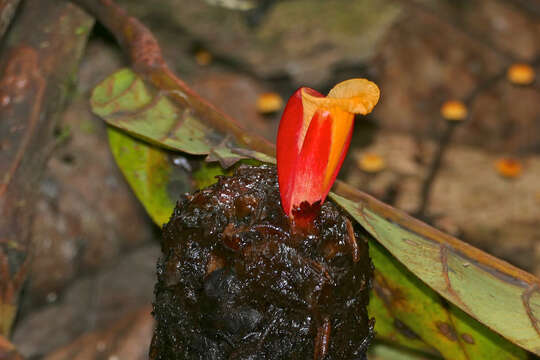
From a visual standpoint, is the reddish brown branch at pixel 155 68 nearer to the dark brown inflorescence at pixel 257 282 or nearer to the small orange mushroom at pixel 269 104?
the dark brown inflorescence at pixel 257 282

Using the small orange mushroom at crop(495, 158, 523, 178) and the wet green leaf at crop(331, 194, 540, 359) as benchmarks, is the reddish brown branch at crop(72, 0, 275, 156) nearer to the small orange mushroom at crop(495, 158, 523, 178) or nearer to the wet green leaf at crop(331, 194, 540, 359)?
the wet green leaf at crop(331, 194, 540, 359)

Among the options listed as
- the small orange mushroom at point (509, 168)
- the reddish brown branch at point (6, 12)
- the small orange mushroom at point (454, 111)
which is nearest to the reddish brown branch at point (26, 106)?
the reddish brown branch at point (6, 12)

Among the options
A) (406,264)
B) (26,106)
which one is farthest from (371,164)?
(406,264)

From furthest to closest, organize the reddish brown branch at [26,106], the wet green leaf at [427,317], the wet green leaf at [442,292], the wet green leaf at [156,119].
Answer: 1. the reddish brown branch at [26,106]
2. the wet green leaf at [156,119]
3. the wet green leaf at [427,317]
4. the wet green leaf at [442,292]

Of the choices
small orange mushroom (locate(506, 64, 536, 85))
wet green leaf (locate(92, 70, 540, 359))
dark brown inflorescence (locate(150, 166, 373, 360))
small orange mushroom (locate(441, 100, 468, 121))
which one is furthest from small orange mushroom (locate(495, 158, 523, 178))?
dark brown inflorescence (locate(150, 166, 373, 360))

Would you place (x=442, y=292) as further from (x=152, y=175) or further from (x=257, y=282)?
(x=152, y=175)

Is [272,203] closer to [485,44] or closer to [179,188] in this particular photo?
[179,188]

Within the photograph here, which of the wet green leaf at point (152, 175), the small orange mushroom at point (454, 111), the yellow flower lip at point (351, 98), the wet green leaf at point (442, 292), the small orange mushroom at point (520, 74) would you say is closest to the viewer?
the yellow flower lip at point (351, 98)
